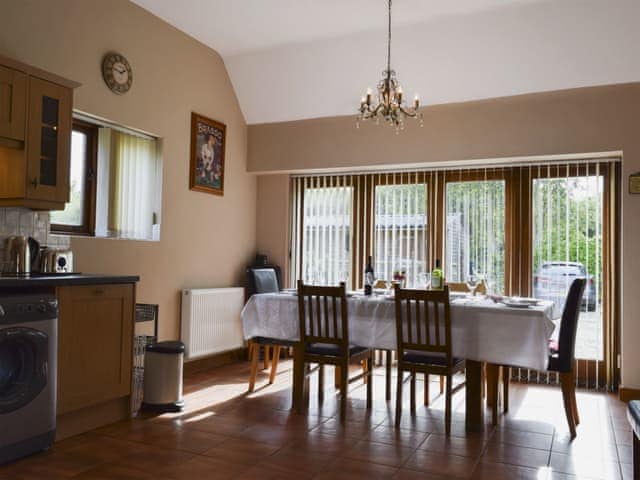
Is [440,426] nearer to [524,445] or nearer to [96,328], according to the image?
[524,445]

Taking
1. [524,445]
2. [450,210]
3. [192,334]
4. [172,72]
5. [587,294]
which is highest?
[172,72]

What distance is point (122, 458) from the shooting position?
9.58ft

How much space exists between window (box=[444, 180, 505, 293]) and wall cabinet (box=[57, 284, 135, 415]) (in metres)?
3.04

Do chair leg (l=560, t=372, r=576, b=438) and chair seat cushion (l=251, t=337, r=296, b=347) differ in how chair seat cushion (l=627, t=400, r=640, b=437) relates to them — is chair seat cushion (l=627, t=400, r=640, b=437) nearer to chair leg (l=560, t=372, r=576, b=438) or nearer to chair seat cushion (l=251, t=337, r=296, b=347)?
chair leg (l=560, t=372, r=576, b=438)

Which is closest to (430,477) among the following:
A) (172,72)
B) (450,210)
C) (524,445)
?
(524,445)

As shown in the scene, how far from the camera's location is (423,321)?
364cm

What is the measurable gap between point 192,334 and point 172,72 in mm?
2237

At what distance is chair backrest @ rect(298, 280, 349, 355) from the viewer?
146 inches

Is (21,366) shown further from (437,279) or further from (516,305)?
(516,305)

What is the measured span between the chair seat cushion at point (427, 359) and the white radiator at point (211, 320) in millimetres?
2084

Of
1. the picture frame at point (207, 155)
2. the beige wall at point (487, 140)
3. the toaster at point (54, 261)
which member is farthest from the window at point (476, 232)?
the toaster at point (54, 261)

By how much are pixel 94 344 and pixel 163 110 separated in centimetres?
220

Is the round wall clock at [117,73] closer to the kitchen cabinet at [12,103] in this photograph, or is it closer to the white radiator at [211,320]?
the kitchen cabinet at [12,103]

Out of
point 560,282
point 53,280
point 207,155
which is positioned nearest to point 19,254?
point 53,280
